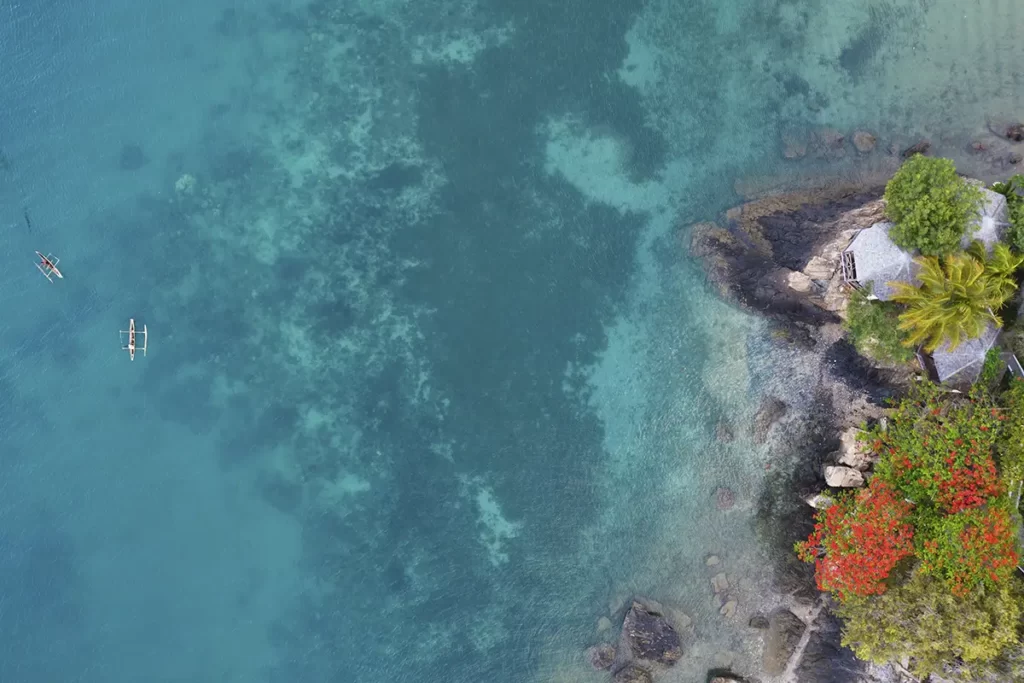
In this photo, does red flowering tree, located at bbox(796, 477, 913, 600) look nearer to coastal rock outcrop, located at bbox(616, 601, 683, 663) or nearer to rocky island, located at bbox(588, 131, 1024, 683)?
rocky island, located at bbox(588, 131, 1024, 683)

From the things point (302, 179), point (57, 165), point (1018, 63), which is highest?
point (57, 165)

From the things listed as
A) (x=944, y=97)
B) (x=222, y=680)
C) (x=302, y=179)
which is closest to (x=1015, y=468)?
(x=944, y=97)

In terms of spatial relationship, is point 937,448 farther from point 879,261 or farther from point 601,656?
point 601,656

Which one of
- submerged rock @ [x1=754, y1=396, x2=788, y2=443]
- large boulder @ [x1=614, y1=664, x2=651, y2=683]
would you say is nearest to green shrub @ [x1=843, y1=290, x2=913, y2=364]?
submerged rock @ [x1=754, y1=396, x2=788, y2=443]

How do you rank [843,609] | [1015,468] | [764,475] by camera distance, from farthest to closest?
[764,475], [843,609], [1015,468]

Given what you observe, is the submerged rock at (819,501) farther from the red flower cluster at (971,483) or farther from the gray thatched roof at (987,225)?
the gray thatched roof at (987,225)

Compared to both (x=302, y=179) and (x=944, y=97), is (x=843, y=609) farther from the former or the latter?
(x=302, y=179)
